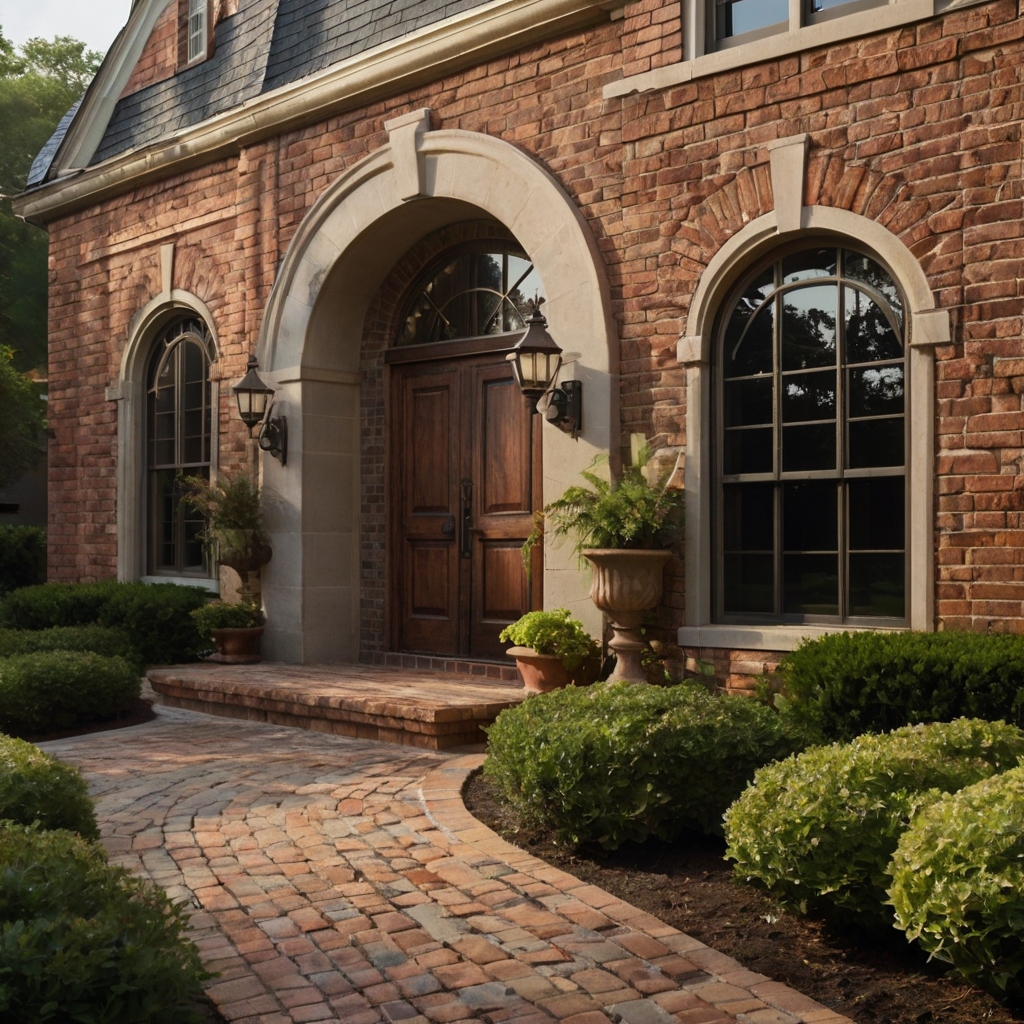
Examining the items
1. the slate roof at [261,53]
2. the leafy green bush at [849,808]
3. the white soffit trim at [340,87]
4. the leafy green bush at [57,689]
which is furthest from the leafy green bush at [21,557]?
the leafy green bush at [849,808]

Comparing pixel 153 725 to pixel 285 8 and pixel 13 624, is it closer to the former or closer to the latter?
pixel 13 624

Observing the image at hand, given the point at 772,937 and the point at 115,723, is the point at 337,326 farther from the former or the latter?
the point at 772,937

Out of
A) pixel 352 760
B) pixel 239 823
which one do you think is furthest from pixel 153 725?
pixel 239 823

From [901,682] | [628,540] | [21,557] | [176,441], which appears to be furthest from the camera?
[21,557]

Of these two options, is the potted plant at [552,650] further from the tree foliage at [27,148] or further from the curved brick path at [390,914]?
the tree foliage at [27,148]

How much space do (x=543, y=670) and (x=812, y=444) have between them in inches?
87.9

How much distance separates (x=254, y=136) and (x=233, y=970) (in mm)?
8950

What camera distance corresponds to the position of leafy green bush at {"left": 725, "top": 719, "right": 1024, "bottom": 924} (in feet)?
12.8

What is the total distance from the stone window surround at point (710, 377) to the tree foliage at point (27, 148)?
2030 centimetres

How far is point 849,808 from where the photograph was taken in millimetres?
3980

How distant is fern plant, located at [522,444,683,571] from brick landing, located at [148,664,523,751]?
47.4 inches

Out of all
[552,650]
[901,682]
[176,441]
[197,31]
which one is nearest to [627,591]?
[552,650]

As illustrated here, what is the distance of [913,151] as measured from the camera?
277 inches

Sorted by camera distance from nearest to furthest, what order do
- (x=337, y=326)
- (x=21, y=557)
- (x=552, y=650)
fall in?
(x=552, y=650), (x=337, y=326), (x=21, y=557)
